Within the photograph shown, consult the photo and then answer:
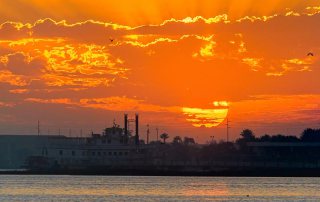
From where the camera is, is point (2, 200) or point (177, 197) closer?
point (2, 200)

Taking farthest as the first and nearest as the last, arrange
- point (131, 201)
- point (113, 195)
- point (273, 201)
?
1. point (113, 195)
2. point (273, 201)
3. point (131, 201)

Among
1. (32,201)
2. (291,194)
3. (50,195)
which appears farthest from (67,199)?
(291,194)

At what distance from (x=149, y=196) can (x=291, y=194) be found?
944 inches

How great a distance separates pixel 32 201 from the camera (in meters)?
114

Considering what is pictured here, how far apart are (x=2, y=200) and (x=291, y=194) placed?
149 ft

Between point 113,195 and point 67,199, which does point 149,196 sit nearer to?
point 113,195

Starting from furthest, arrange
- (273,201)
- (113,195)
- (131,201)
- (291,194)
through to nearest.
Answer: (291,194) < (113,195) < (273,201) < (131,201)

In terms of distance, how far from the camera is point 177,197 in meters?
125

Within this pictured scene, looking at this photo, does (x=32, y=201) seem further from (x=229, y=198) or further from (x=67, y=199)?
(x=229, y=198)

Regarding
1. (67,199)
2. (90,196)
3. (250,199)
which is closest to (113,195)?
(90,196)

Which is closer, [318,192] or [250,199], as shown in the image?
[250,199]

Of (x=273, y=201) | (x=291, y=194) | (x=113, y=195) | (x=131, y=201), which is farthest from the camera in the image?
(x=291, y=194)

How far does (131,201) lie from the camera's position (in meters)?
112

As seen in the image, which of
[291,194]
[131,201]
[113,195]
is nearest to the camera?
[131,201]
